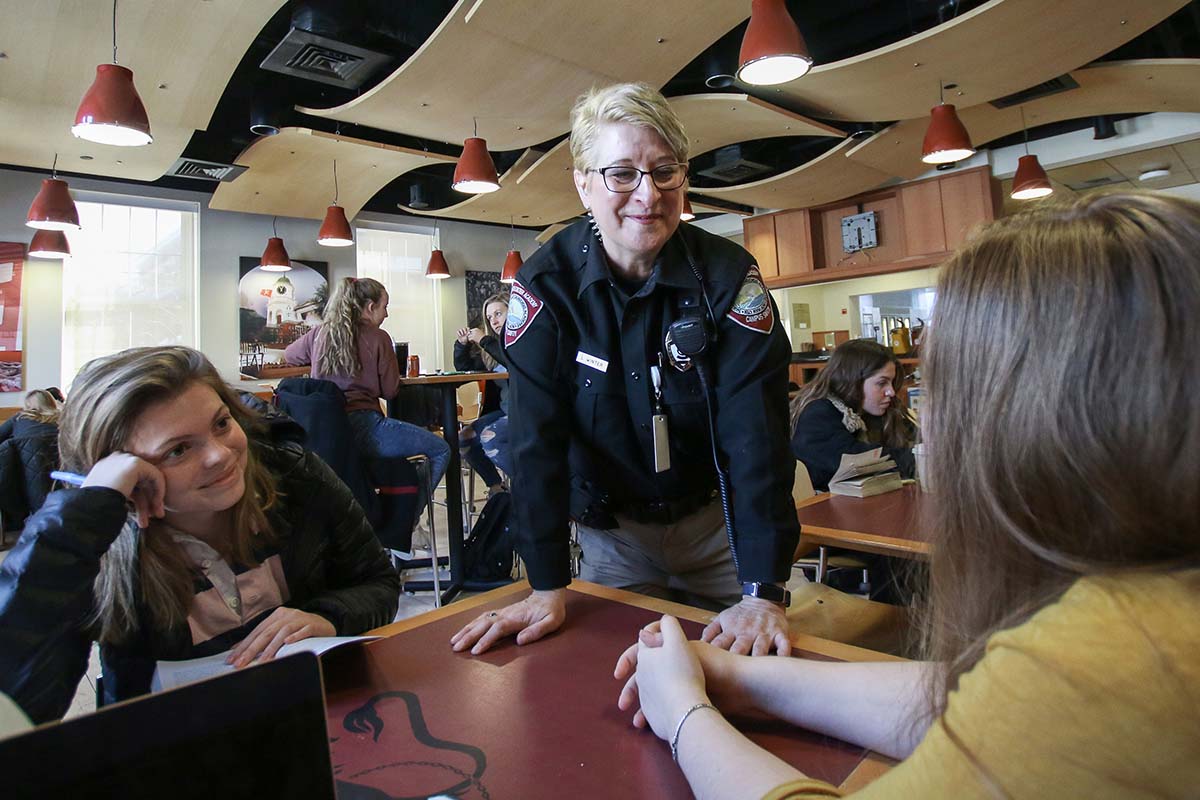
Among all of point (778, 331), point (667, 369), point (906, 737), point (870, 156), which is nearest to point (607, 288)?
point (667, 369)

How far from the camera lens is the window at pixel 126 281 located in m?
6.76

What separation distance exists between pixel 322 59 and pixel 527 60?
150 centimetres

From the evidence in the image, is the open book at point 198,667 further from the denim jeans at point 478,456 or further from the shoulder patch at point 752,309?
the denim jeans at point 478,456

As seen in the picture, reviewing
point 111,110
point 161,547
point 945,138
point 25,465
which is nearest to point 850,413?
point 161,547

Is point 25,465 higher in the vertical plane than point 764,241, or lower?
lower

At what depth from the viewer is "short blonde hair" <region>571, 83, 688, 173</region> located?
3.76 ft

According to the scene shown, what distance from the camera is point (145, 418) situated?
1033 mm

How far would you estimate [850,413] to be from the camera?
9.04ft

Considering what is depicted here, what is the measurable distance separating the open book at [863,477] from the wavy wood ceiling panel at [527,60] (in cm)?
253

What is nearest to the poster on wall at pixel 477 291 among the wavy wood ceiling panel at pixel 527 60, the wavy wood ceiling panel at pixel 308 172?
the wavy wood ceiling panel at pixel 308 172

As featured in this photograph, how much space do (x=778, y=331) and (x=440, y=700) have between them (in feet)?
2.64

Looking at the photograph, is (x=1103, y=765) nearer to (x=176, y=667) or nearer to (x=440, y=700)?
(x=440, y=700)

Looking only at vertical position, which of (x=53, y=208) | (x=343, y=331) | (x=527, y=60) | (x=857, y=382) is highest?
(x=527, y=60)

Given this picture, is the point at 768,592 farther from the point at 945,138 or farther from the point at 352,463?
the point at 945,138
